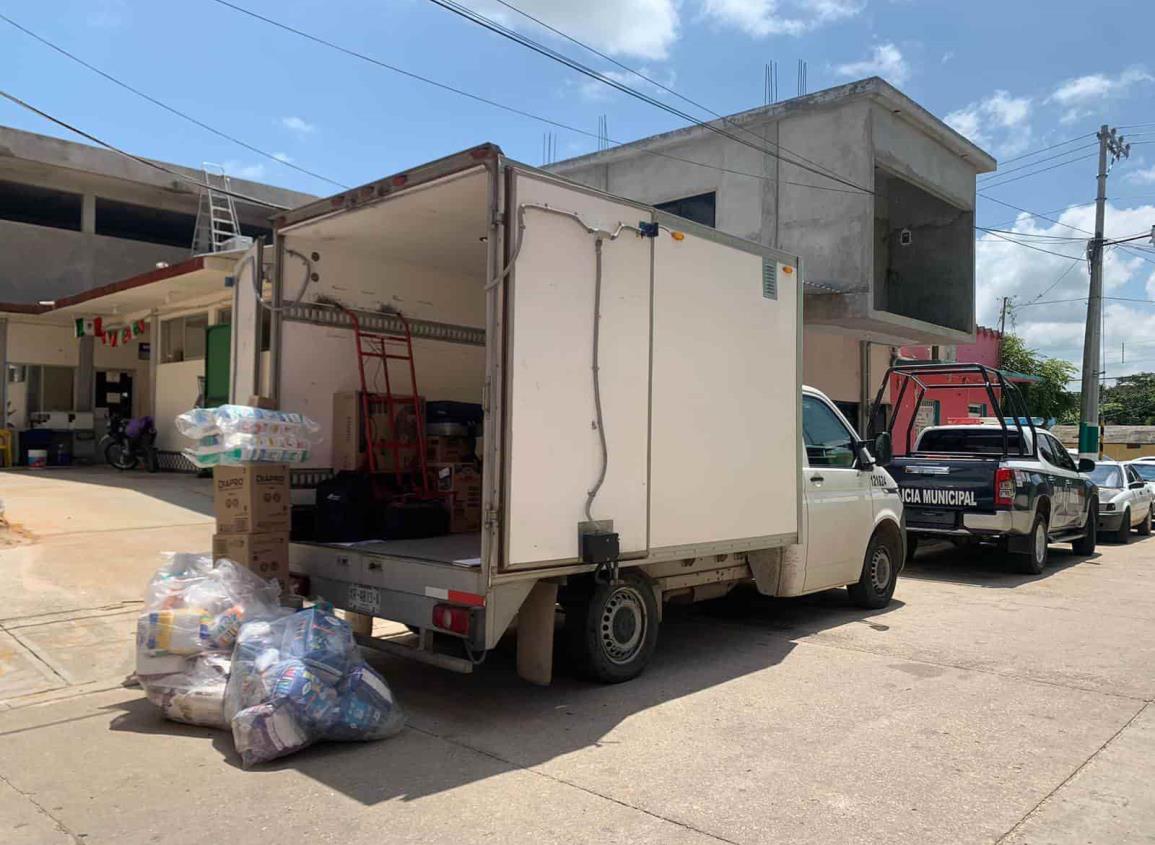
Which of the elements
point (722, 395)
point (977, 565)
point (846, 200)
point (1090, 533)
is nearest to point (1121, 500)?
point (1090, 533)

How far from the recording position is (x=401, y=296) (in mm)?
7387

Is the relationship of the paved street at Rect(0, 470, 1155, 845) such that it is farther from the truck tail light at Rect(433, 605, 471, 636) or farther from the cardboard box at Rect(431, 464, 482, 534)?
the cardboard box at Rect(431, 464, 482, 534)

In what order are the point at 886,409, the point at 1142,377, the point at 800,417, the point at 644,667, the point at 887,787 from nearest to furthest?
the point at 887,787
the point at 644,667
the point at 800,417
the point at 886,409
the point at 1142,377

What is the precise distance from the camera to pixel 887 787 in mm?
4141

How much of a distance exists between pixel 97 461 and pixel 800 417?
1690cm

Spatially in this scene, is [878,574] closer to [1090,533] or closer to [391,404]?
[391,404]

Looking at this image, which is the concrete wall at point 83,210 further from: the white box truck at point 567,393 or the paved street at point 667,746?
the paved street at point 667,746

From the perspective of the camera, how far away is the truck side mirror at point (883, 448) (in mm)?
8023

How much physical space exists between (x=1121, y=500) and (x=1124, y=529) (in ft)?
1.86

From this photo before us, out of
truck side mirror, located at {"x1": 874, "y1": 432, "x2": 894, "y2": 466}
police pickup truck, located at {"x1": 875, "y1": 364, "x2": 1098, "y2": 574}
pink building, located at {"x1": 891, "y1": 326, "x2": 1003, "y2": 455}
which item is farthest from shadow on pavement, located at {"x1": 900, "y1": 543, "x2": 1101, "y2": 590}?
pink building, located at {"x1": 891, "y1": 326, "x2": 1003, "y2": 455}

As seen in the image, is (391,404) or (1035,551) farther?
(1035,551)

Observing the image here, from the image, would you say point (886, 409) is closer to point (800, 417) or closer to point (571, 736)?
point (800, 417)

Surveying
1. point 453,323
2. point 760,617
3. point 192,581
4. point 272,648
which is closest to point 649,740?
point 272,648

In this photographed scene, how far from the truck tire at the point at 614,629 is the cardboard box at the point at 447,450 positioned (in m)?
2.37
